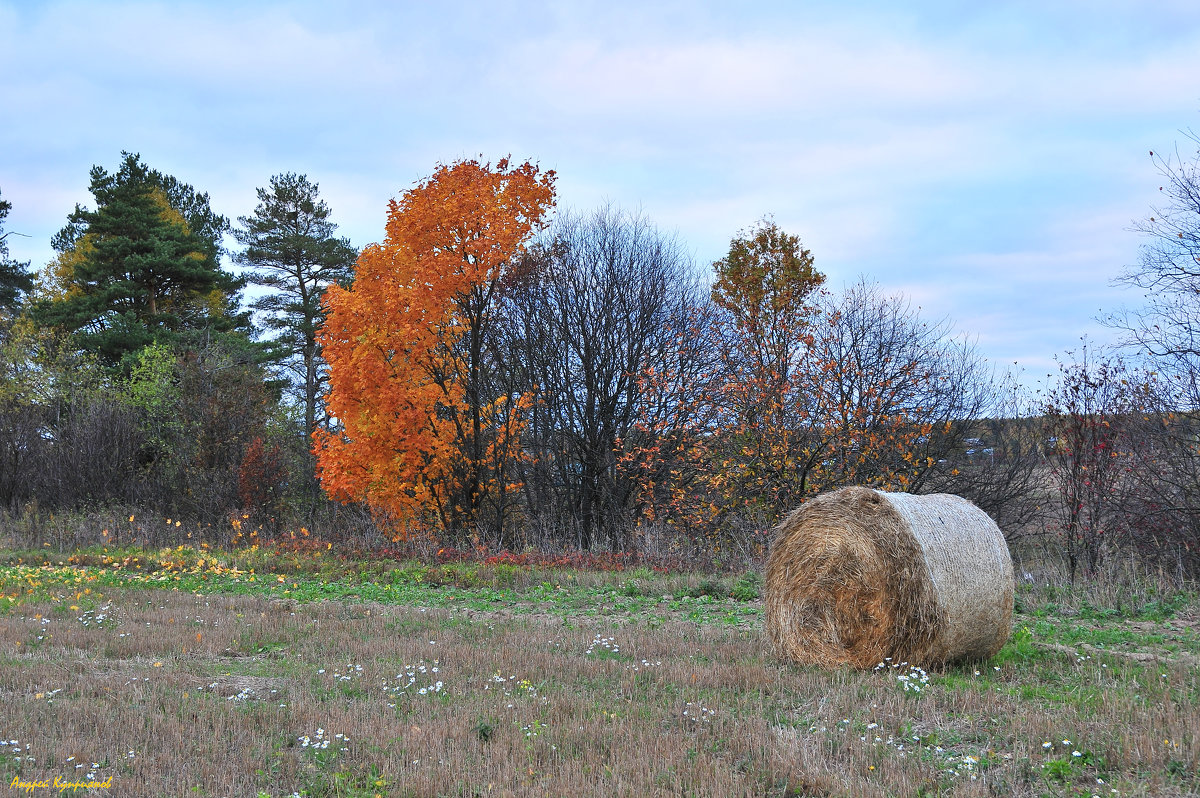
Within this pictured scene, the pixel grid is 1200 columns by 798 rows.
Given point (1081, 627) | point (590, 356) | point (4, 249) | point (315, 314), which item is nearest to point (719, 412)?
point (590, 356)

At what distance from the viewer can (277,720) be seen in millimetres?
5859

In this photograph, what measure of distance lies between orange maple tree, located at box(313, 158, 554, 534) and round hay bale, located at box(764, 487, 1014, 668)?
43.1ft

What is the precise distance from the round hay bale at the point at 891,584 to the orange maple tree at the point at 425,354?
1313cm

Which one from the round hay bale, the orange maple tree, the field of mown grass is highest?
the orange maple tree

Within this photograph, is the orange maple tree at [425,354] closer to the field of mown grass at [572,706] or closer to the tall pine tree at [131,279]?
the field of mown grass at [572,706]

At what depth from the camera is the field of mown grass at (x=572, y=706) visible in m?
4.72

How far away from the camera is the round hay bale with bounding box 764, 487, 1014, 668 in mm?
7250

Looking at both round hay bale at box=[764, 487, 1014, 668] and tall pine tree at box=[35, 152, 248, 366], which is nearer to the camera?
round hay bale at box=[764, 487, 1014, 668]

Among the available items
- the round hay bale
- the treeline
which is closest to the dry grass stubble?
the round hay bale

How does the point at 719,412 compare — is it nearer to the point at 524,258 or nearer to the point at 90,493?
the point at 524,258

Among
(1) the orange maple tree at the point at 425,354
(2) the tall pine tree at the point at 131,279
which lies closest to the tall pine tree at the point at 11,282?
(2) the tall pine tree at the point at 131,279

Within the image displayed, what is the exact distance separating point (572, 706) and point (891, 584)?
10.5 ft

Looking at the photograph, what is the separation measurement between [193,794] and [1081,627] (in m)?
8.98

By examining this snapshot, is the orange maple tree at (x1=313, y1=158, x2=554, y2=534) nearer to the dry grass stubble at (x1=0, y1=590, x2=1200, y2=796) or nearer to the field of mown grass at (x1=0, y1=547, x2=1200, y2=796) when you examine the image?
the field of mown grass at (x1=0, y1=547, x2=1200, y2=796)
